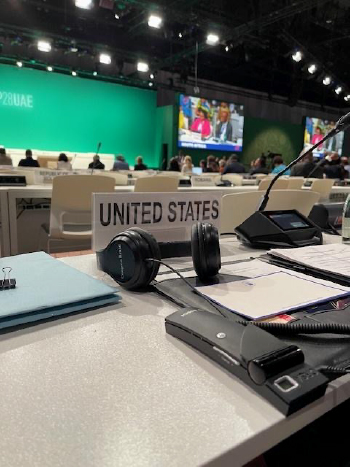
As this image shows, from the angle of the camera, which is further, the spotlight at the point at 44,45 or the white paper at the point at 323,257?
the spotlight at the point at 44,45

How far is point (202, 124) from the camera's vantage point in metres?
11.0

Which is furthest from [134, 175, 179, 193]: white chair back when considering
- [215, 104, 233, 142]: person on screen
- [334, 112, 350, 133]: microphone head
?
[215, 104, 233, 142]: person on screen

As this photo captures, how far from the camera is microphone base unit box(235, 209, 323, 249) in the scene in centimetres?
101

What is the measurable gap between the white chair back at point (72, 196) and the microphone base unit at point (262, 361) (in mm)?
1840

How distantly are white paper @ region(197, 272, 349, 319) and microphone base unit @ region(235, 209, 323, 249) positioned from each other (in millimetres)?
317

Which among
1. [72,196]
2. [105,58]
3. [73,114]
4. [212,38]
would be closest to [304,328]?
[72,196]

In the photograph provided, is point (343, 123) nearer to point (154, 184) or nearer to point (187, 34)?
point (154, 184)

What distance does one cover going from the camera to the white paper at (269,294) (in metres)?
0.54

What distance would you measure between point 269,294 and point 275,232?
442 millimetres

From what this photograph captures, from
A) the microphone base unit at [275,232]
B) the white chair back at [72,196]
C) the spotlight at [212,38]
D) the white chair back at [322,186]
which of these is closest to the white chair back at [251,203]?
the microphone base unit at [275,232]

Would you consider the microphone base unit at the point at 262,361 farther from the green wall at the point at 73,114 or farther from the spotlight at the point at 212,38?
the green wall at the point at 73,114

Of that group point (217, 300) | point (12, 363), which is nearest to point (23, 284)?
point (12, 363)

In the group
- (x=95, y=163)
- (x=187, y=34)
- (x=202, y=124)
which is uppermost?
(x=187, y=34)

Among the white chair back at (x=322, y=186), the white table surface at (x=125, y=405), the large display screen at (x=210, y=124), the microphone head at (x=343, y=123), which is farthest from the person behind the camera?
the large display screen at (x=210, y=124)
